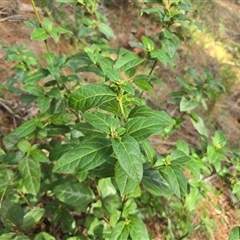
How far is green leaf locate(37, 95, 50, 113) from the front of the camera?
5.02ft

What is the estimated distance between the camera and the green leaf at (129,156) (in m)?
0.93

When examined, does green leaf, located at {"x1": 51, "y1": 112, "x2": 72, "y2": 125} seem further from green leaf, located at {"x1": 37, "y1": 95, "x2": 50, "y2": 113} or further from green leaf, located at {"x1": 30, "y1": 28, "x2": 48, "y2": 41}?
green leaf, located at {"x1": 30, "y1": 28, "x2": 48, "y2": 41}

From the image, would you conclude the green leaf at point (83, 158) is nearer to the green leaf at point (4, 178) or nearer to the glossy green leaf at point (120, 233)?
the glossy green leaf at point (120, 233)

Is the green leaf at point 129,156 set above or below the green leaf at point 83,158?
above

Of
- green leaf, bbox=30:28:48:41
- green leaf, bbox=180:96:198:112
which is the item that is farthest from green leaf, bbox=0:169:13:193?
green leaf, bbox=180:96:198:112

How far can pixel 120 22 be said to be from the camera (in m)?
5.28

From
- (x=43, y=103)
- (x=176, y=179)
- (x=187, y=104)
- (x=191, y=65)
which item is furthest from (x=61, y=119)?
(x=191, y=65)

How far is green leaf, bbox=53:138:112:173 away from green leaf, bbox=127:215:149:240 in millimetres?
438

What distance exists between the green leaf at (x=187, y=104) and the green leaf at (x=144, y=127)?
3.33 ft

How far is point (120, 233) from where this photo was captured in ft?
4.15

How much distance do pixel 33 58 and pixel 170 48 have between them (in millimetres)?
972

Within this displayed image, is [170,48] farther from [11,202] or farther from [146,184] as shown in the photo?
[11,202]

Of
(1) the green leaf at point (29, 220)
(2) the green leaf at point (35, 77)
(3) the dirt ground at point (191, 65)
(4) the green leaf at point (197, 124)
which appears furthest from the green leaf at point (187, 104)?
(1) the green leaf at point (29, 220)

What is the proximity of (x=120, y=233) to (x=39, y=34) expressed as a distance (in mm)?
1102
